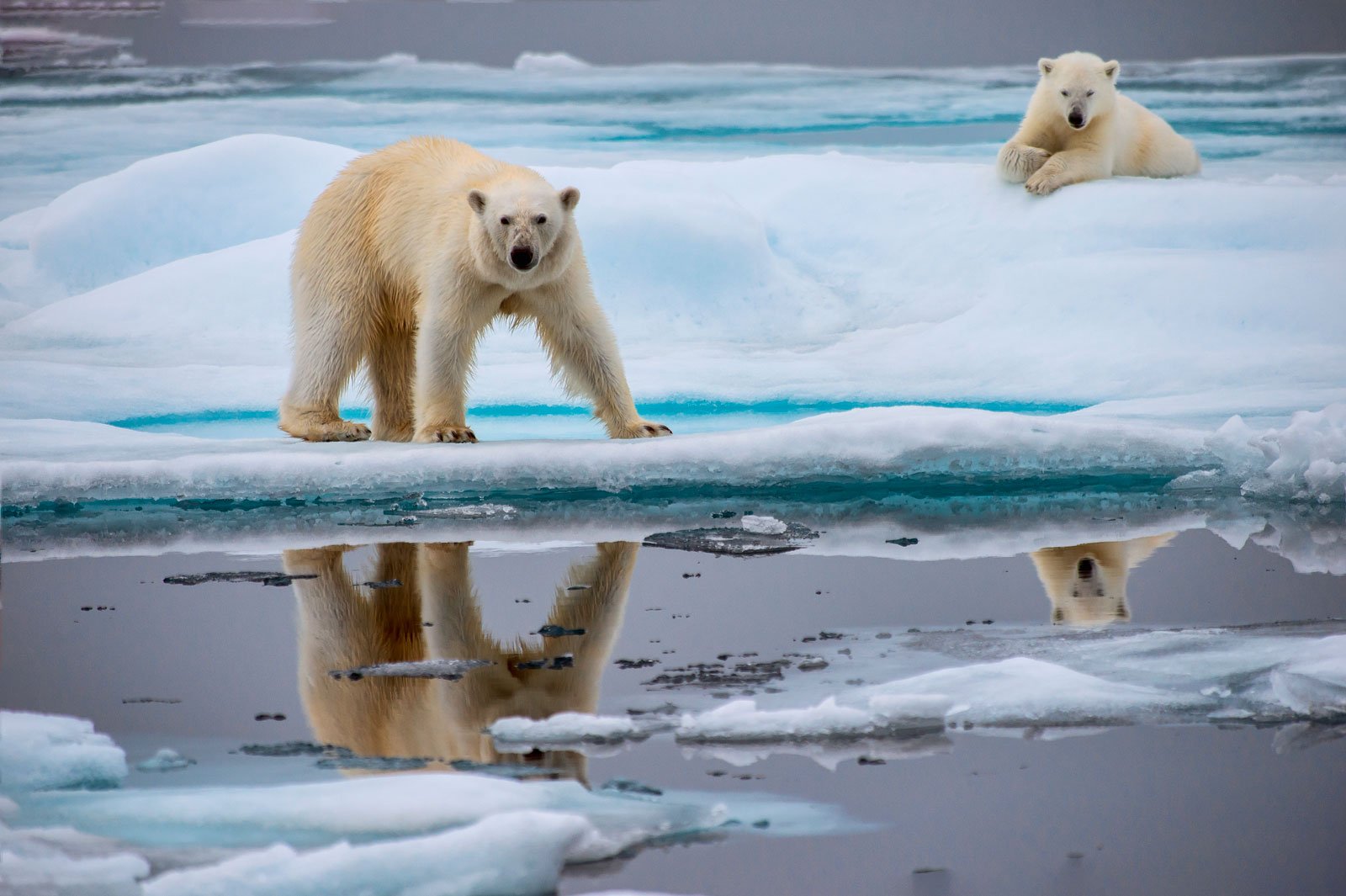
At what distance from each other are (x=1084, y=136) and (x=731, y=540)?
486 cm

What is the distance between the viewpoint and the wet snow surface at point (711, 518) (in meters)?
2.22

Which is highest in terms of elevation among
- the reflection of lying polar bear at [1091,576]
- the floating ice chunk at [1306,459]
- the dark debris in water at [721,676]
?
the floating ice chunk at [1306,459]

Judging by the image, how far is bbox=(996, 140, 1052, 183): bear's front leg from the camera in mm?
8141

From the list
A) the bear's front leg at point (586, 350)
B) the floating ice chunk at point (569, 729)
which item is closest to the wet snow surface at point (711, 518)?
the floating ice chunk at point (569, 729)

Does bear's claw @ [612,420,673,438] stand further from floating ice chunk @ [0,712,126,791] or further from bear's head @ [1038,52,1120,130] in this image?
bear's head @ [1038,52,1120,130]

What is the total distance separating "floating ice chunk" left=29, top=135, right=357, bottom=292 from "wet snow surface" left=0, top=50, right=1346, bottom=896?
3 cm

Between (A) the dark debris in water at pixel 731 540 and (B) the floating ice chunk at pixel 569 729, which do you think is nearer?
(B) the floating ice chunk at pixel 569 729

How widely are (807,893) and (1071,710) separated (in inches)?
34.7

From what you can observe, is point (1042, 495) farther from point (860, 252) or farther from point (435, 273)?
point (860, 252)

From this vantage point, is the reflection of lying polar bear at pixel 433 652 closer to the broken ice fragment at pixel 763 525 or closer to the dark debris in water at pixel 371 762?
the dark debris in water at pixel 371 762

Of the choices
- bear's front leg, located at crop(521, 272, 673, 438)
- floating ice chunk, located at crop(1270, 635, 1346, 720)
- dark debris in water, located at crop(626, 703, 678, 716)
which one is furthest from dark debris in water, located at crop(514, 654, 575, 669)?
bear's front leg, located at crop(521, 272, 673, 438)

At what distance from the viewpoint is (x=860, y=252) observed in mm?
8625

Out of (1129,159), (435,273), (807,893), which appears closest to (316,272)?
(435,273)

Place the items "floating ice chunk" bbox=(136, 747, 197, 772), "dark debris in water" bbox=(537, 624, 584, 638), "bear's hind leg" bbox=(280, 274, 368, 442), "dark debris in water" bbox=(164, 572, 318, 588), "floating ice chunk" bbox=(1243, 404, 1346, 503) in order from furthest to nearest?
"bear's hind leg" bbox=(280, 274, 368, 442) → "floating ice chunk" bbox=(1243, 404, 1346, 503) → "dark debris in water" bbox=(164, 572, 318, 588) → "dark debris in water" bbox=(537, 624, 584, 638) → "floating ice chunk" bbox=(136, 747, 197, 772)
